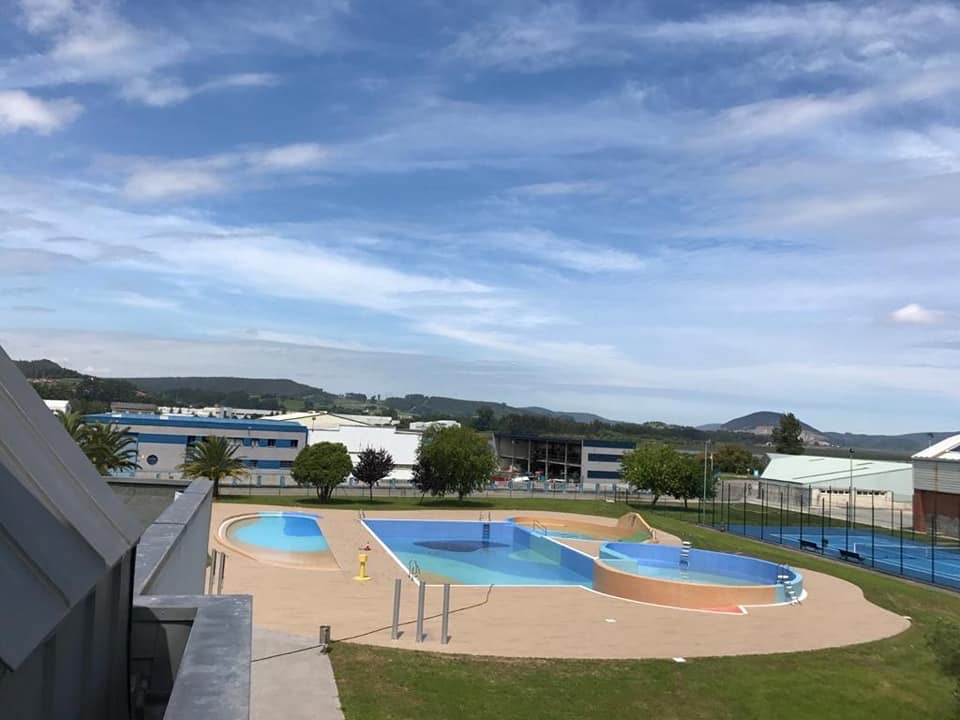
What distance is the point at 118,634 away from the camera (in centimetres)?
334

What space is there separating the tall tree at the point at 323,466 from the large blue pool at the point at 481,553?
5646 millimetres

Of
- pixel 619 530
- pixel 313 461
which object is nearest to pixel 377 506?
pixel 313 461

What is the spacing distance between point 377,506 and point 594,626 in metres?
25.1

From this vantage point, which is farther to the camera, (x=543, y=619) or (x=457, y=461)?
(x=457, y=461)

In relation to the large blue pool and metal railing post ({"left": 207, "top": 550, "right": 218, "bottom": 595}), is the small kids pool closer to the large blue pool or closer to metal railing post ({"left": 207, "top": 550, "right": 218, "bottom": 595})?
the large blue pool

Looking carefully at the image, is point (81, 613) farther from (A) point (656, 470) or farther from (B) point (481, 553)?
(A) point (656, 470)

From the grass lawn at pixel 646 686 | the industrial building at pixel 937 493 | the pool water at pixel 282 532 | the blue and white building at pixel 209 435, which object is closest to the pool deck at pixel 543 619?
the grass lawn at pixel 646 686

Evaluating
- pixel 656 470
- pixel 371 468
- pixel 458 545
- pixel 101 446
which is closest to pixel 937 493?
pixel 656 470

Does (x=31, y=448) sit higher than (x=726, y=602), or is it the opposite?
(x=31, y=448)

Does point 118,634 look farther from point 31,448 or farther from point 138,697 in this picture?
point 31,448

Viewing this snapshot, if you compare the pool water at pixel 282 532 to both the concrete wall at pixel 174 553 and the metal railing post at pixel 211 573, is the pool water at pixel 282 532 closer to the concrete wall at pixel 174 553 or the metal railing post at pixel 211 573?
the metal railing post at pixel 211 573

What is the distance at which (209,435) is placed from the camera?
56.6m

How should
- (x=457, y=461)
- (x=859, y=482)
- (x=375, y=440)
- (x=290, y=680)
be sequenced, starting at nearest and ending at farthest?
(x=290, y=680) < (x=457, y=461) < (x=859, y=482) < (x=375, y=440)

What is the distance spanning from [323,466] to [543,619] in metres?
24.5
